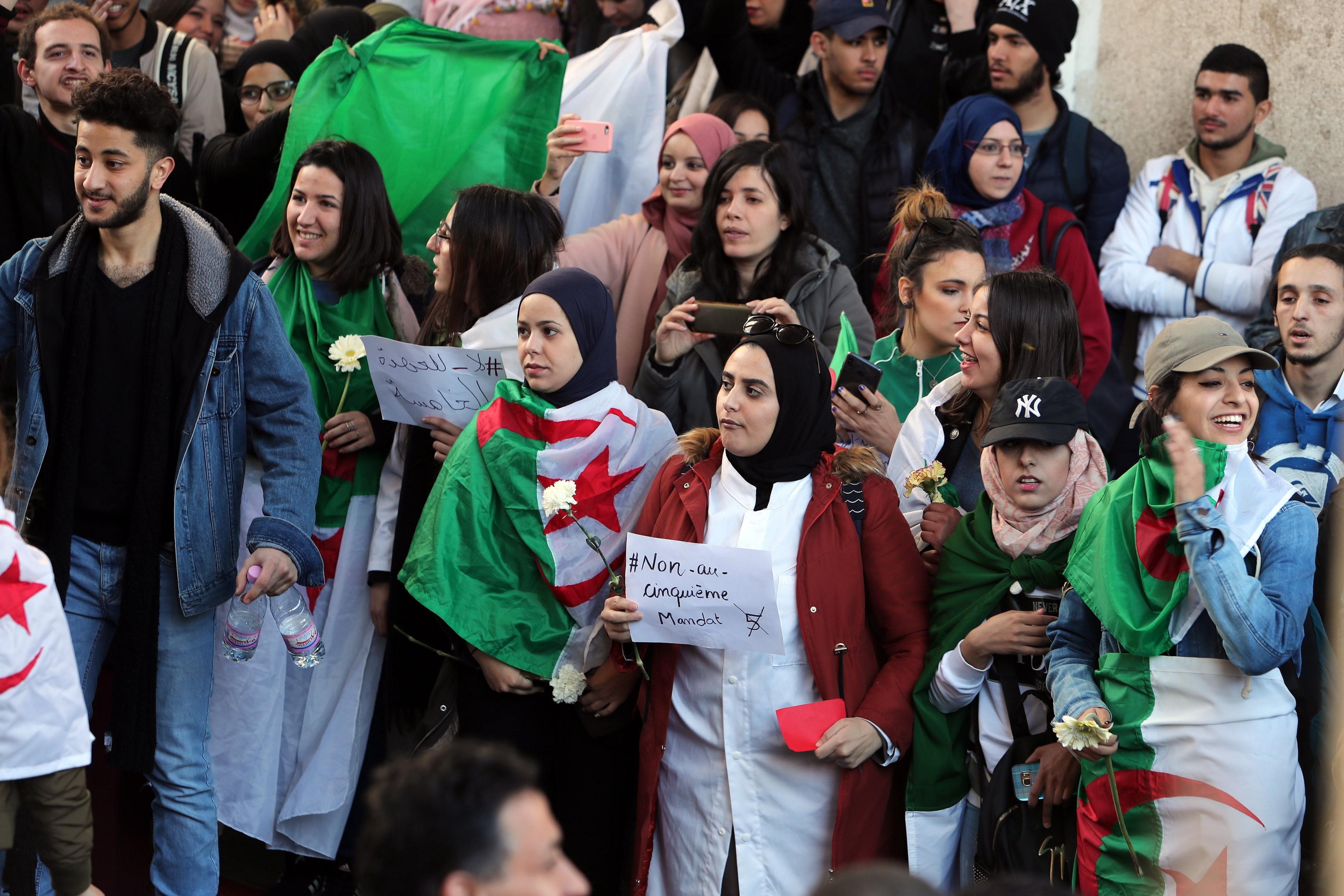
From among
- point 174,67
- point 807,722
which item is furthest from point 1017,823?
point 174,67

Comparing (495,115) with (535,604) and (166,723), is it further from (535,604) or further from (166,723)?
(166,723)

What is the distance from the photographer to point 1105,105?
6578mm

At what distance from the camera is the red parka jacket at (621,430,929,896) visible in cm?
362

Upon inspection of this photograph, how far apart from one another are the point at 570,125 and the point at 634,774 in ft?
8.45

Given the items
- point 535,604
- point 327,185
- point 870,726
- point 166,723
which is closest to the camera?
point 870,726

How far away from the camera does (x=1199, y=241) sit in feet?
18.8

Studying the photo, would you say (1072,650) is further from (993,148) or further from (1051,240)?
(993,148)

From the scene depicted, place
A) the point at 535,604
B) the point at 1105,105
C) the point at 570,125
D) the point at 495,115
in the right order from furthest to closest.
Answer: the point at 1105,105
the point at 495,115
the point at 570,125
the point at 535,604

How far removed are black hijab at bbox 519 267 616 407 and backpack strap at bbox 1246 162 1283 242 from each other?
294cm

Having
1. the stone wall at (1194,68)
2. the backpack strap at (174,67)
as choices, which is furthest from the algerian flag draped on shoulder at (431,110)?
the stone wall at (1194,68)

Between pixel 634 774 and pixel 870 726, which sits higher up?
pixel 870 726

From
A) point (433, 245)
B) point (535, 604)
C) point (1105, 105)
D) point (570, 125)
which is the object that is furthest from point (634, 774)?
point (1105, 105)

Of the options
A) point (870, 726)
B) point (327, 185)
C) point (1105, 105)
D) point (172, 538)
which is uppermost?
point (1105, 105)

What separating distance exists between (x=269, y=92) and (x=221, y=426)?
Answer: 262cm
